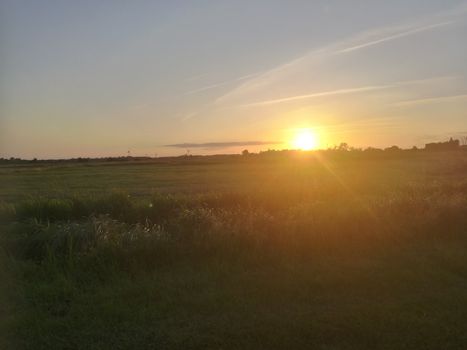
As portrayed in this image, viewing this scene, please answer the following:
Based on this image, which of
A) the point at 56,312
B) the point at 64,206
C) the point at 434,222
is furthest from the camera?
the point at 64,206

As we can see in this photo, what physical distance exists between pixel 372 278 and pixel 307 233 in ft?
6.54

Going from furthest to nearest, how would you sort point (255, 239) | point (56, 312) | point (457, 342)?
1. point (255, 239)
2. point (56, 312)
3. point (457, 342)

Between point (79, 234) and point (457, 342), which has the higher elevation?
point (79, 234)

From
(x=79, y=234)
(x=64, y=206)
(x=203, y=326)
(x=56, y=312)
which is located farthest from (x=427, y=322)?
(x=64, y=206)

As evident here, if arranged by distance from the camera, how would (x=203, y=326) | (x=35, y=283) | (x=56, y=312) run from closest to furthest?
1. (x=203, y=326)
2. (x=56, y=312)
3. (x=35, y=283)

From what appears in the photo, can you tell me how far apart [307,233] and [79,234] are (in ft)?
12.5

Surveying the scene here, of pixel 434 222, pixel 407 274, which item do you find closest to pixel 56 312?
pixel 407 274

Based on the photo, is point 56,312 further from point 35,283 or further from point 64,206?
point 64,206

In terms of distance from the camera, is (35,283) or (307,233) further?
(307,233)

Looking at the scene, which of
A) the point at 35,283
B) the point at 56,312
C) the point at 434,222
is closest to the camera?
the point at 56,312

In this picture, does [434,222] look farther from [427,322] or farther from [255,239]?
[427,322]

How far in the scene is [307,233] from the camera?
9000 mm

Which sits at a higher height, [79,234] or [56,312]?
[79,234]

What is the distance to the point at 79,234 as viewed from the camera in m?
8.52
